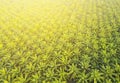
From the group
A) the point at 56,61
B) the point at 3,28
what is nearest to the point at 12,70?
the point at 56,61

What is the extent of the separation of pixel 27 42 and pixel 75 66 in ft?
8.49

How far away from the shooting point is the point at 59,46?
22.5 ft

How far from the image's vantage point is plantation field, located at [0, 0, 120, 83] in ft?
18.4

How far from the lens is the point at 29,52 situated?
6.55 m

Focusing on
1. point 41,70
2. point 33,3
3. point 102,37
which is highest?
point 33,3

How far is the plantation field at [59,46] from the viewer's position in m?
5.61

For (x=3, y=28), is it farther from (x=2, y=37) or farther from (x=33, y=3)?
(x=33, y=3)

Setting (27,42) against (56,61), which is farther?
(27,42)

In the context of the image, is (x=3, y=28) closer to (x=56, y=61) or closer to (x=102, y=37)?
(x=56, y=61)

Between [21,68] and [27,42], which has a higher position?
[27,42]

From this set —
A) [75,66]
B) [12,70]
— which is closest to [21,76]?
[12,70]

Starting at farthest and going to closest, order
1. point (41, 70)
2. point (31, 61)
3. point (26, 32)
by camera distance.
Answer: point (26, 32), point (31, 61), point (41, 70)

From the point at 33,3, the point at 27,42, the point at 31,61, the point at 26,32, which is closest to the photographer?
the point at 31,61

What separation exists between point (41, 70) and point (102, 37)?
132 inches
